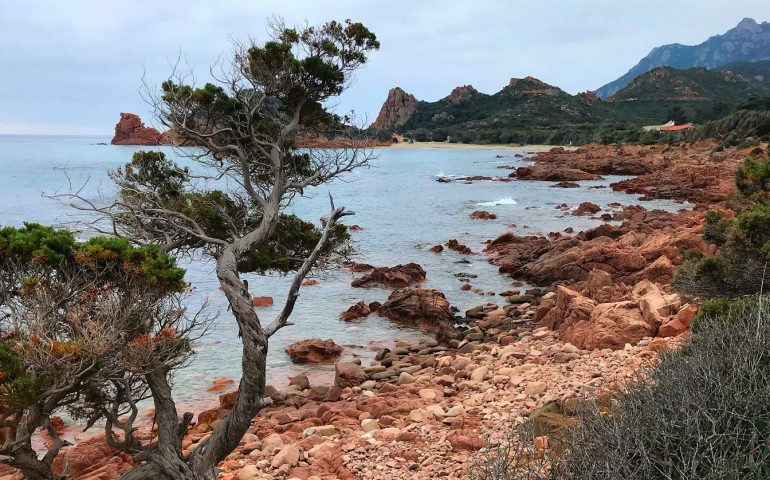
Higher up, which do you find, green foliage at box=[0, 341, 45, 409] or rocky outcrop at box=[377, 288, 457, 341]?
green foliage at box=[0, 341, 45, 409]

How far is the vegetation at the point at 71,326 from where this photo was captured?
15.9 ft

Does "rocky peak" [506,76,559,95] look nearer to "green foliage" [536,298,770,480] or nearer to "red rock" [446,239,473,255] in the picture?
"red rock" [446,239,473,255]

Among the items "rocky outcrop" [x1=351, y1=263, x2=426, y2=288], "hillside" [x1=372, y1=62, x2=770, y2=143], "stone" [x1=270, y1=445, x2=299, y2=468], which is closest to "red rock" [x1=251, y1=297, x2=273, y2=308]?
"rocky outcrop" [x1=351, y1=263, x2=426, y2=288]

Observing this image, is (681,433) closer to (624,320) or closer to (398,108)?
(624,320)

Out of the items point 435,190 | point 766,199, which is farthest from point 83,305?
point 435,190

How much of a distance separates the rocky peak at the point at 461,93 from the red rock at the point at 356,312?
157 metres

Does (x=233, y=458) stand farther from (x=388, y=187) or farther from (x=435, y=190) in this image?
(x=388, y=187)

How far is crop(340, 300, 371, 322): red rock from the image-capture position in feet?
55.9

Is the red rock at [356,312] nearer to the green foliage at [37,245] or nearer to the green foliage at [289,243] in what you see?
the green foliage at [289,243]

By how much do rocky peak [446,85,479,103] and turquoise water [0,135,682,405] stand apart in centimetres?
10757

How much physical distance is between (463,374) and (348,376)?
2.44 meters

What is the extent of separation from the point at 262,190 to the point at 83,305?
6.16 m

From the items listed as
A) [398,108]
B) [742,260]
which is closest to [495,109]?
[398,108]

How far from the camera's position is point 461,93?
168m
